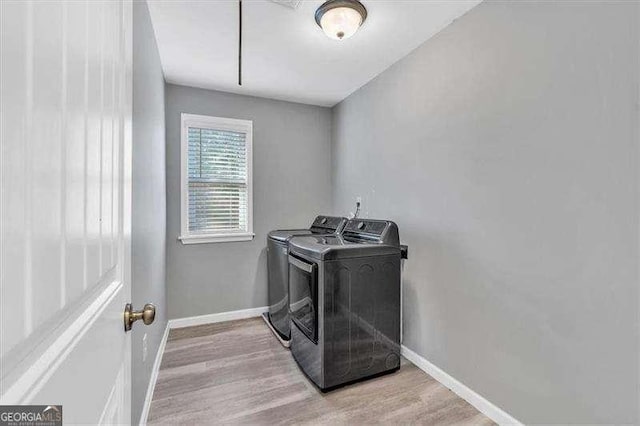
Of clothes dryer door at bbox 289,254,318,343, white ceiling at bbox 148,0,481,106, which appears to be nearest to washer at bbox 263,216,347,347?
clothes dryer door at bbox 289,254,318,343

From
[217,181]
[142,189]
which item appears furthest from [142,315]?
[217,181]

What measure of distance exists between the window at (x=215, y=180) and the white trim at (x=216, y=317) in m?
0.81

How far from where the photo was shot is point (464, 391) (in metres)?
1.93

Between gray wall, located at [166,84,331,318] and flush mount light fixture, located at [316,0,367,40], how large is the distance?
1627 millimetres

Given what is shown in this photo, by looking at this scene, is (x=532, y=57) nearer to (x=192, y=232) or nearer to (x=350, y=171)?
(x=350, y=171)

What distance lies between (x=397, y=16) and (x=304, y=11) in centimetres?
62

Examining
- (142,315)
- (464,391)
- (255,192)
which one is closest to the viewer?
(142,315)

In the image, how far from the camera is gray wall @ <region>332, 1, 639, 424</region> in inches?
49.9

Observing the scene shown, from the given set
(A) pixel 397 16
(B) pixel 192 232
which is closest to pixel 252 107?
(B) pixel 192 232

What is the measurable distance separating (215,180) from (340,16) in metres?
2.07

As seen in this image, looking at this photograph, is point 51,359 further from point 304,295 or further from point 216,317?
point 216,317

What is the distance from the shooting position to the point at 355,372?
206cm

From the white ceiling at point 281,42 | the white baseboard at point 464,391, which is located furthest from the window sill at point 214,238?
the white baseboard at point 464,391

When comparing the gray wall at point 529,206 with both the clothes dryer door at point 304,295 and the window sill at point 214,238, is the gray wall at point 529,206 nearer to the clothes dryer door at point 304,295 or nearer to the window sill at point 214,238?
the clothes dryer door at point 304,295
